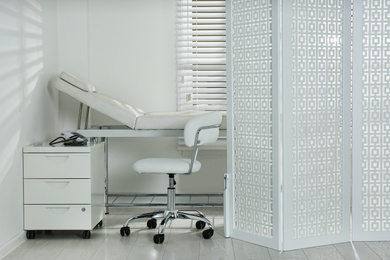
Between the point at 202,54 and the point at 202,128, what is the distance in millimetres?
1303

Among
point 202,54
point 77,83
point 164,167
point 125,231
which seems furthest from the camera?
point 202,54

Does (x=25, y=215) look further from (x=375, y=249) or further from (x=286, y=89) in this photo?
(x=375, y=249)

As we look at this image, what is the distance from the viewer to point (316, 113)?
340 centimetres

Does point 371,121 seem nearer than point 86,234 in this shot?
Yes

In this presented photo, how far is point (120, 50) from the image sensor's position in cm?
480

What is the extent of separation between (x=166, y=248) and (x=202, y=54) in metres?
1.90

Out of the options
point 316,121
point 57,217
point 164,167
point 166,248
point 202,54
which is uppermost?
point 202,54

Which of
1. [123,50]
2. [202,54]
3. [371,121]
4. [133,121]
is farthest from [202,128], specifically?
[123,50]

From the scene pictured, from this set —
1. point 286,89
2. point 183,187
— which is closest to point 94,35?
point 183,187

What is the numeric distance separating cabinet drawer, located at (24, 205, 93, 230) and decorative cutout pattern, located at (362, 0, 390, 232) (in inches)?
69.8

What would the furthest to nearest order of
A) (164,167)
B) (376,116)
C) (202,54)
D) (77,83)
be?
(202,54), (77,83), (164,167), (376,116)

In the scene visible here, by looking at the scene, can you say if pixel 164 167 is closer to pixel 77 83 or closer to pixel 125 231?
pixel 125 231

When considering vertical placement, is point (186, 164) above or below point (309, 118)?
below

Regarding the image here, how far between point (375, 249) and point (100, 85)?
8.51ft
